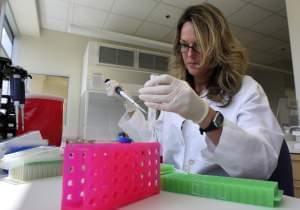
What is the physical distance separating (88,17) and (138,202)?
2.91 meters

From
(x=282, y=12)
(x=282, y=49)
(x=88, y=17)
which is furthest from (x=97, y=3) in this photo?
(x=282, y=49)

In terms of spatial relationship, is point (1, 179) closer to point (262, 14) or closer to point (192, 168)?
point (192, 168)

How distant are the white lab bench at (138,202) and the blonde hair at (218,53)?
1.53 feet

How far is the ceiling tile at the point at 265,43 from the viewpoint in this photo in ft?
12.2

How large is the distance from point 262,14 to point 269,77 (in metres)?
2.42

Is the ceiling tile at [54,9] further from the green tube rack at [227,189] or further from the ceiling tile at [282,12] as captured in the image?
the green tube rack at [227,189]

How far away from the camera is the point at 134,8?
2.80 meters

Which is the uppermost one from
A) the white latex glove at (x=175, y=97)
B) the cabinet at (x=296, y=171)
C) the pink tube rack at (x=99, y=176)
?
the white latex glove at (x=175, y=97)

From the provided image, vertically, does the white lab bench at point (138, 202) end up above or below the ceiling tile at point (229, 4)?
below

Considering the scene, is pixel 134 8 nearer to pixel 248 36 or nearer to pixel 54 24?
pixel 54 24

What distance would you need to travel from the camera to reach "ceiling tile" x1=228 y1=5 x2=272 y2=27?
2873mm

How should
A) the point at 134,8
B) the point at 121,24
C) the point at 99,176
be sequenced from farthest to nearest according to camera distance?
the point at 121,24
the point at 134,8
the point at 99,176

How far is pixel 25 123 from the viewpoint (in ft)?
4.02

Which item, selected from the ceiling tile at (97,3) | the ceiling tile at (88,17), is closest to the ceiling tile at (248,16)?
the ceiling tile at (97,3)
